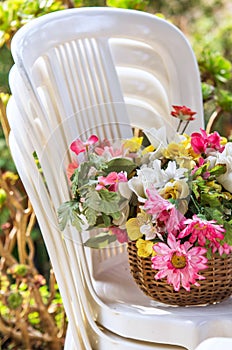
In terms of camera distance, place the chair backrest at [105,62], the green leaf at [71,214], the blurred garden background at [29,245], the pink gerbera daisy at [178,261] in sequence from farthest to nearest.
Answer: the blurred garden background at [29,245] → the chair backrest at [105,62] → the green leaf at [71,214] → the pink gerbera daisy at [178,261]

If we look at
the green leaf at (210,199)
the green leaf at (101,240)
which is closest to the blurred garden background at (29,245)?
the green leaf at (101,240)

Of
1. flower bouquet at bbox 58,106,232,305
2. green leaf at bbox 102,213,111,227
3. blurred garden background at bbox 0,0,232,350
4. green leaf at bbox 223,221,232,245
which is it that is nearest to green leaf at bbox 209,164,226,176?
flower bouquet at bbox 58,106,232,305

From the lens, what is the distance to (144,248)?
1580 millimetres

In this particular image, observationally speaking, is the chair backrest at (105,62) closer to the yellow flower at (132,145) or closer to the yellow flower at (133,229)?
the yellow flower at (132,145)

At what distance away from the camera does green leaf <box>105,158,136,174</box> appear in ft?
5.45

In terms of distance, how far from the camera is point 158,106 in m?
2.16

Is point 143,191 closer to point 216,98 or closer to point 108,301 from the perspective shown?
point 108,301

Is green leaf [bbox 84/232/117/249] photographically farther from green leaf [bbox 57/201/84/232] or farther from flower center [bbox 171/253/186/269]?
flower center [bbox 171/253/186/269]

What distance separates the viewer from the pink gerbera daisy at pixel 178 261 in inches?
60.2

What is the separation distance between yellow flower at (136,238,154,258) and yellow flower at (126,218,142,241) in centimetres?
1

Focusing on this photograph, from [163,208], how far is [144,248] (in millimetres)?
99

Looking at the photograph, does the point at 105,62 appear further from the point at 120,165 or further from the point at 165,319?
the point at 165,319

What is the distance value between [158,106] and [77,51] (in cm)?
29

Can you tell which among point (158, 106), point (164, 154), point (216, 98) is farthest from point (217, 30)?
point (164, 154)
